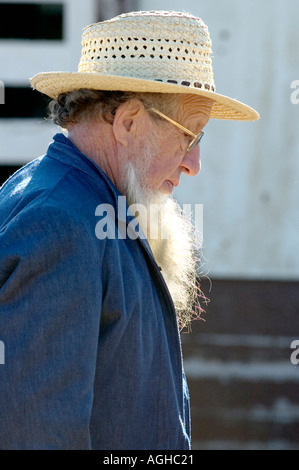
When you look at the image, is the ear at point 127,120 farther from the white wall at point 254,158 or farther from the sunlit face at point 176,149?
the white wall at point 254,158

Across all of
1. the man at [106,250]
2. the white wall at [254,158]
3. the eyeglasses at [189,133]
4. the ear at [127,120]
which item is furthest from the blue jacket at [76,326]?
the white wall at [254,158]

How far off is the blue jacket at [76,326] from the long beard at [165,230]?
9 centimetres

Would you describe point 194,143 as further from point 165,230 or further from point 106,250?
point 106,250

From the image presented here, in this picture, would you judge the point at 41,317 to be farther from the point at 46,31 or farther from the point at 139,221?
the point at 46,31

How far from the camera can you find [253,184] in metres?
4.43

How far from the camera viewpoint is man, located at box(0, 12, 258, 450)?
1.64 metres

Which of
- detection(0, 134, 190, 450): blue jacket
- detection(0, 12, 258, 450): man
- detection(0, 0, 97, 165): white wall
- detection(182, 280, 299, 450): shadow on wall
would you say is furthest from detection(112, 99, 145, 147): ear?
detection(182, 280, 299, 450): shadow on wall

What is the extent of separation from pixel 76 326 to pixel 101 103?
0.61 m

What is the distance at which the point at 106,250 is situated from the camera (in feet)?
5.72

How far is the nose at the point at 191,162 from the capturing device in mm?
2077

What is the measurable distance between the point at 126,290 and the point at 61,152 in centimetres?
38

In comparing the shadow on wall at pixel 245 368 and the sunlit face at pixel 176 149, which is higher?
the sunlit face at pixel 176 149

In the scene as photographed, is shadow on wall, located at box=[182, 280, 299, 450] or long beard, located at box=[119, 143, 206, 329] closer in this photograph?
long beard, located at box=[119, 143, 206, 329]

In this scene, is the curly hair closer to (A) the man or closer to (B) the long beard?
(A) the man
